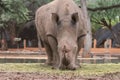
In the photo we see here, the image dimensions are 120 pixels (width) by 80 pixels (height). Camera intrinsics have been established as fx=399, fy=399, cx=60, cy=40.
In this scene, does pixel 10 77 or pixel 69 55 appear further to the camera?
pixel 69 55

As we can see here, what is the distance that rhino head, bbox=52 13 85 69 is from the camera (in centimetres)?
1041

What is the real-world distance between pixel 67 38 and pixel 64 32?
27 centimetres

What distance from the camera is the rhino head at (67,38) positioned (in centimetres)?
1041

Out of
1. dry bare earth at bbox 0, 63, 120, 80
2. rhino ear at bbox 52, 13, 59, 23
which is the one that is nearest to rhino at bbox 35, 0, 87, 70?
rhino ear at bbox 52, 13, 59, 23

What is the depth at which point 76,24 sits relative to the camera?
11.4 metres

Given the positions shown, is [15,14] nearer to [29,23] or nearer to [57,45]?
[29,23]

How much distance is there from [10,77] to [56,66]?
307 cm

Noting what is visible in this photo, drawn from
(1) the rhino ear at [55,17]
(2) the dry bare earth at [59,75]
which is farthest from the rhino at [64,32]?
(2) the dry bare earth at [59,75]

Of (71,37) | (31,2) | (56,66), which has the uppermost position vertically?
(31,2)

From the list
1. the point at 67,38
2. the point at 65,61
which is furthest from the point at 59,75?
the point at 67,38

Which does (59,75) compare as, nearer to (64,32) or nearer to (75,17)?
(64,32)

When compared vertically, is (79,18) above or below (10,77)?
above

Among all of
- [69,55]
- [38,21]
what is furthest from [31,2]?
[69,55]

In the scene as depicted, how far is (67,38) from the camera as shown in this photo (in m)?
10.9
